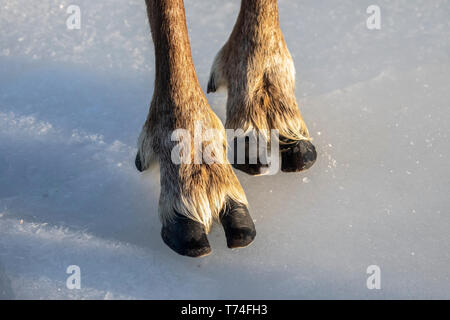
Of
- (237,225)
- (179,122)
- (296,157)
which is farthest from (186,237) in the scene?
(296,157)

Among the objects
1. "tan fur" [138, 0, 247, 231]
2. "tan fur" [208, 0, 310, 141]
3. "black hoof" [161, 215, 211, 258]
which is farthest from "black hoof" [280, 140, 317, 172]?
"black hoof" [161, 215, 211, 258]

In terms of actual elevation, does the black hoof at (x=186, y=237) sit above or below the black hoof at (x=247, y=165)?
below

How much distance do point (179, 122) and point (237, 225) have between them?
1.38 ft

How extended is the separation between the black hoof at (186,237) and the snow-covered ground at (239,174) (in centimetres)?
6

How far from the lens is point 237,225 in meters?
1.97

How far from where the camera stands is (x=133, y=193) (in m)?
2.22

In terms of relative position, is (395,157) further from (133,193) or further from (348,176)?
(133,193)

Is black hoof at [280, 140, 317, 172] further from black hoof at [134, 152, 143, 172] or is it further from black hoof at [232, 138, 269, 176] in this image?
black hoof at [134, 152, 143, 172]

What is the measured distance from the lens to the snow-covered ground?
1947 millimetres

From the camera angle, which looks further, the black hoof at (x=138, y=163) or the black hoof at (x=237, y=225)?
the black hoof at (x=138, y=163)

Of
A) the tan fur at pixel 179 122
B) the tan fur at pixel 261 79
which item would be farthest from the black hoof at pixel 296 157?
the tan fur at pixel 179 122

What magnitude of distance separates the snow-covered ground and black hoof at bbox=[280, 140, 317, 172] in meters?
0.04

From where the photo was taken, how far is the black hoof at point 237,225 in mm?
1956

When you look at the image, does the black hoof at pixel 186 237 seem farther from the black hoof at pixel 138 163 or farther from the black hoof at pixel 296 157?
the black hoof at pixel 296 157
